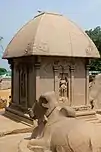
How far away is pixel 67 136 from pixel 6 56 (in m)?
5.37

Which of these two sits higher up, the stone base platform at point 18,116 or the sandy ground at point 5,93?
the stone base platform at point 18,116

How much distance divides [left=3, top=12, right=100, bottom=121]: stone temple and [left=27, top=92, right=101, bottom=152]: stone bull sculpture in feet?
8.56

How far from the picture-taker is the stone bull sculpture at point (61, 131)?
4.47 metres

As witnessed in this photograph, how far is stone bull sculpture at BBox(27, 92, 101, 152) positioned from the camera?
447cm

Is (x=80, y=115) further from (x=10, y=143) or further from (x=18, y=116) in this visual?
(x=10, y=143)

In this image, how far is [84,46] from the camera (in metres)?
8.70

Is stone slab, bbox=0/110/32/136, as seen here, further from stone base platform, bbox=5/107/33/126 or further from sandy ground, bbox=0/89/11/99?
sandy ground, bbox=0/89/11/99

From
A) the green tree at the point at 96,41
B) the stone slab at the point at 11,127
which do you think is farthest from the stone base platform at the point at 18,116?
the green tree at the point at 96,41

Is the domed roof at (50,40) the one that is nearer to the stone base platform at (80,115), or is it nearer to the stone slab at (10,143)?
the stone base platform at (80,115)

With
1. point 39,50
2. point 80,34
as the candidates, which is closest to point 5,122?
point 39,50

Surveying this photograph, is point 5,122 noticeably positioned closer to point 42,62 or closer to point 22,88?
point 22,88

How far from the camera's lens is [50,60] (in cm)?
838

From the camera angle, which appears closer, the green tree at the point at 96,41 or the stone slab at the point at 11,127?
the stone slab at the point at 11,127

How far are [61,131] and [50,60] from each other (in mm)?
3941
